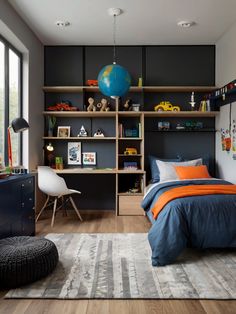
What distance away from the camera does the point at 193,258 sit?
9.91 feet

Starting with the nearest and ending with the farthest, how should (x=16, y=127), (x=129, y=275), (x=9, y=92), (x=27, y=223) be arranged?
1. (x=129, y=275)
2. (x=27, y=223)
3. (x=16, y=127)
4. (x=9, y=92)

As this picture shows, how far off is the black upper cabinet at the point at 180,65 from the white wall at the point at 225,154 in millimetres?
724

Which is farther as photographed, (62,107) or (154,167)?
(62,107)

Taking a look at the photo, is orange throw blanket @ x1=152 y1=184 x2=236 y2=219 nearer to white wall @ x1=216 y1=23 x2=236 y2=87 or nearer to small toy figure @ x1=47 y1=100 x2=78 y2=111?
white wall @ x1=216 y1=23 x2=236 y2=87

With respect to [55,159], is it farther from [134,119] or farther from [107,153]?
[134,119]

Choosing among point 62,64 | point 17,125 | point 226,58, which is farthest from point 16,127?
point 226,58

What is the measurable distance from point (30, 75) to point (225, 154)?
3.22 metres

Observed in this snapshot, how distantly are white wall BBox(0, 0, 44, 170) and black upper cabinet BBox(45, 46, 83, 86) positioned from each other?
172mm

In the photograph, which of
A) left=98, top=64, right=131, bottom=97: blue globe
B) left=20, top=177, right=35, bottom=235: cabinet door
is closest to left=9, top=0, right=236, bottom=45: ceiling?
left=98, top=64, right=131, bottom=97: blue globe

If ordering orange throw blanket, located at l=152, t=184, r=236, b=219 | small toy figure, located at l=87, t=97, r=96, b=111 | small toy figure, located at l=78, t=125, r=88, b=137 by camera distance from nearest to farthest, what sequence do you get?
orange throw blanket, located at l=152, t=184, r=236, b=219, small toy figure, located at l=87, t=97, r=96, b=111, small toy figure, located at l=78, t=125, r=88, b=137

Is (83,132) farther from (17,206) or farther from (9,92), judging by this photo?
(17,206)

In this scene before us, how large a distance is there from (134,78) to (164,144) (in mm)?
1254

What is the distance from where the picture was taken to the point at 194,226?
2977 mm

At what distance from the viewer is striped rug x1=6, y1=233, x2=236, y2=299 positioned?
7.50 feet
